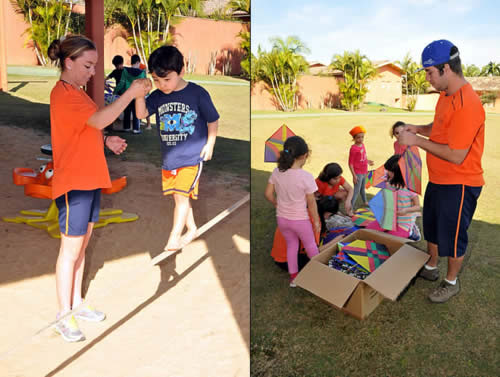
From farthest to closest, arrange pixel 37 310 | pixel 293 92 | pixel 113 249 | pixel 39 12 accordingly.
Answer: pixel 293 92 → pixel 39 12 → pixel 113 249 → pixel 37 310

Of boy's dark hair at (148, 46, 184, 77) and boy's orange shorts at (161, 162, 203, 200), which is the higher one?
boy's dark hair at (148, 46, 184, 77)

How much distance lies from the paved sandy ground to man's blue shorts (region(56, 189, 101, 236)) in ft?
1.39

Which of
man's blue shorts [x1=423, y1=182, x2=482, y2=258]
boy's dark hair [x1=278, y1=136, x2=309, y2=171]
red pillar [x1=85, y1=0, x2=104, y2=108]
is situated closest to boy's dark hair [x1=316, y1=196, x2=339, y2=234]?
boy's dark hair [x1=278, y1=136, x2=309, y2=171]

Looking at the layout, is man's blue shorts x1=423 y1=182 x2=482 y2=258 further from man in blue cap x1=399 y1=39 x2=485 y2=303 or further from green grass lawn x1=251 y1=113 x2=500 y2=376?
green grass lawn x1=251 y1=113 x2=500 y2=376

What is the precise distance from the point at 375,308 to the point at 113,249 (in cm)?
230

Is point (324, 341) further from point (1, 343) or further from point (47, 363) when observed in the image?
point (1, 343)

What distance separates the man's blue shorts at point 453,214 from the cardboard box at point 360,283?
25 centimetres

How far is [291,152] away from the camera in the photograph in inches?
124

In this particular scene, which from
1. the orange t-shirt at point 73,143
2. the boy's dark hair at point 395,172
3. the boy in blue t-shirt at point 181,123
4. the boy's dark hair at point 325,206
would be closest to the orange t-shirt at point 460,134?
the boy's dark hair at point 395,172

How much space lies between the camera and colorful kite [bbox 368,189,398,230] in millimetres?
3744

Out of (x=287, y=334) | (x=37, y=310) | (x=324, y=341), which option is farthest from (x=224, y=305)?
(x=37, y=310)

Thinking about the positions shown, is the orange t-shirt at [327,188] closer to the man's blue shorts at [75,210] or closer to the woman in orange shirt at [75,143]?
the woman in orange shirt at [75,143]

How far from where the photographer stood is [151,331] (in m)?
2.71

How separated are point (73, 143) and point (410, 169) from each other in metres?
2.45
